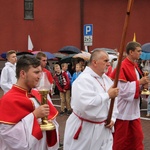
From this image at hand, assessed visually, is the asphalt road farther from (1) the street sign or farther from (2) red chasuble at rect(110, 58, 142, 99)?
(1) the street sign

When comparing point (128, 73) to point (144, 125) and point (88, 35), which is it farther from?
point (88, 35)

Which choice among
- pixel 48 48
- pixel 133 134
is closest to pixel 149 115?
pixel 133 134

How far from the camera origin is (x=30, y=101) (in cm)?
374

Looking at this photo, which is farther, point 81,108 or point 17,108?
point 81,108

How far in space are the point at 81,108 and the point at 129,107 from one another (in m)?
1.85

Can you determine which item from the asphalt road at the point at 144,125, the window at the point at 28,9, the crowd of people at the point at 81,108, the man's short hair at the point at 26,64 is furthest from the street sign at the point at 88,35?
the man's short hair at the point at 26,64

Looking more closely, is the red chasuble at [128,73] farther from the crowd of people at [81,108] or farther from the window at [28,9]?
the window at [28,9]

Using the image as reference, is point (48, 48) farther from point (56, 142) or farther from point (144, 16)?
point (56, 142)

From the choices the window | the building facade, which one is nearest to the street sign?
the building facade

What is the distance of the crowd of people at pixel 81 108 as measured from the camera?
3.62 m

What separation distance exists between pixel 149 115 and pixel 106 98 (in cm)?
727

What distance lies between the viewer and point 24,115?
3.66m

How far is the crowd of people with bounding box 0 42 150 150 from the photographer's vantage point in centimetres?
362

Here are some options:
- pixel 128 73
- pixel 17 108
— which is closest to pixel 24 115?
pixel 17 108
